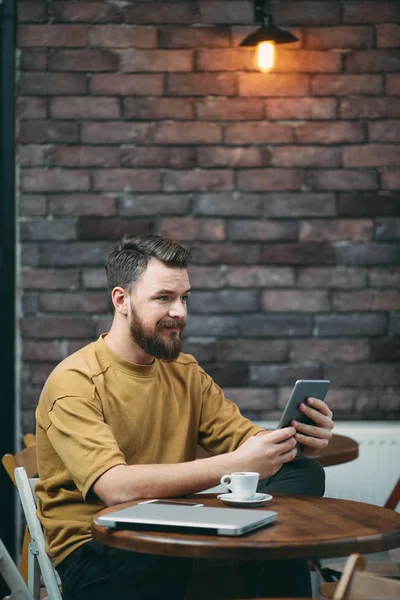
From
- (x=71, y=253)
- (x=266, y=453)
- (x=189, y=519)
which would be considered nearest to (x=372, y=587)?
(x=189, y=519)

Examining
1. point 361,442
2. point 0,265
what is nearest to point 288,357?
point 361,442

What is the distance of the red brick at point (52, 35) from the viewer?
3.91 m

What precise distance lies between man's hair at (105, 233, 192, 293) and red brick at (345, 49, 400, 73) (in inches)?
77.3

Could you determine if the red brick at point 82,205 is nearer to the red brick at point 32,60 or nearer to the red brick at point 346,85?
the red brick at point 32,60

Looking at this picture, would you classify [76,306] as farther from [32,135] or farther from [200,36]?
[200,36]

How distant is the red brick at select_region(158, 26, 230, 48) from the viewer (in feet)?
12.8

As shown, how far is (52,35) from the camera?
154 inches

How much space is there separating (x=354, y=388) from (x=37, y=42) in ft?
6.87

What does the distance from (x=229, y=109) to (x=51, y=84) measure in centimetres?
80

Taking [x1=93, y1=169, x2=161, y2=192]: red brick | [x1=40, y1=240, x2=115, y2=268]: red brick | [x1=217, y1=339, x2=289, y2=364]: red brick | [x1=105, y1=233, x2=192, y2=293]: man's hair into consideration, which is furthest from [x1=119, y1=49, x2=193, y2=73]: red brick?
[x1=105, y1=233, x2=192, y2=293]: man's hair

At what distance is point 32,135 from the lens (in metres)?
3.92

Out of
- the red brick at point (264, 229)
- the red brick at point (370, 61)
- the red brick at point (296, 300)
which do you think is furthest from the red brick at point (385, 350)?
the red brick at point (370, 61)

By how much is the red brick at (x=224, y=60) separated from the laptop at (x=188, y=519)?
101 inches

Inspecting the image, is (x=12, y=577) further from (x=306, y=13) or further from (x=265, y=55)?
(x=306, y=13)
